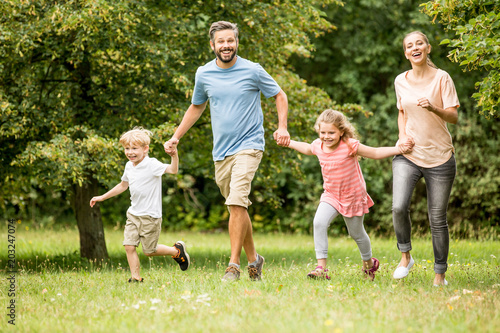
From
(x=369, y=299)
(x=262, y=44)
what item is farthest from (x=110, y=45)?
(x=369, y=299)

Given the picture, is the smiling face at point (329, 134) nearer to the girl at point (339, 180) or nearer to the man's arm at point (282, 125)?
the girl at point (339, 180)

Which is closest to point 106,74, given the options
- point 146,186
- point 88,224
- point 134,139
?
point 88,224

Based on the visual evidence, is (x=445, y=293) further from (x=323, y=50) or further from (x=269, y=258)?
(x=323, y=50)

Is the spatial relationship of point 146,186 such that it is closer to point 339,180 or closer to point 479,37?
point 339,180

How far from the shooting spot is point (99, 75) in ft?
27.3

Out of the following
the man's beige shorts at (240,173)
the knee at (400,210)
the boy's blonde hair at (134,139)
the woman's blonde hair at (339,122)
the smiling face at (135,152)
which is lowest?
the knee at (400,210)

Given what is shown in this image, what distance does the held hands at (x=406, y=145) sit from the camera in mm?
4930

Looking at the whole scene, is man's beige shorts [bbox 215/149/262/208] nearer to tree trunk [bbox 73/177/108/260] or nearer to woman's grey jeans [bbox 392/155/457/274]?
woman's grey jeans [bbox 392/155/457/274]

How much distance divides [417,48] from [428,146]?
87 cm

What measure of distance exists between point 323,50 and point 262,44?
656cm

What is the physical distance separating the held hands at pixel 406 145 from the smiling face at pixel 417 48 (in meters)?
0.69

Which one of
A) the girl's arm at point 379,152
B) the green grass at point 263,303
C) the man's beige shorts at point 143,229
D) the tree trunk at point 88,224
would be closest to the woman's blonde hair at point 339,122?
the girl's arm at point 379,152

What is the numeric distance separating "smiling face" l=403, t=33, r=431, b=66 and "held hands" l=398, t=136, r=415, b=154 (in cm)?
69

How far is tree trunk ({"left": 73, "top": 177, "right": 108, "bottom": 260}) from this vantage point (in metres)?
9.05
